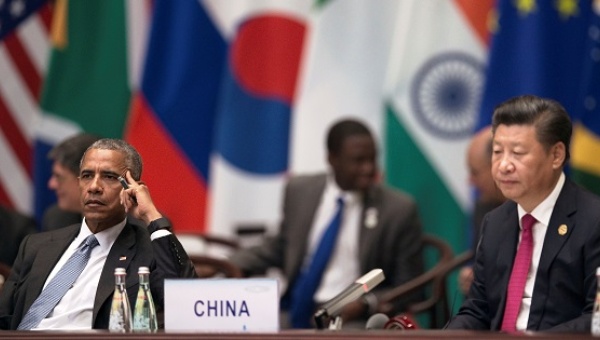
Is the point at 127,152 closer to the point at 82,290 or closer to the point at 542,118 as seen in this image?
the point at 82,290

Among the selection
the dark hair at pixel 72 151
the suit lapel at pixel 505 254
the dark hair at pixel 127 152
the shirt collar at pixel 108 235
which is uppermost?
the dark hair at pixel 72 151

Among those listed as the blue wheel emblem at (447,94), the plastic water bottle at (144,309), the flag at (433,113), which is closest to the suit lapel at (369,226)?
the flag at (433,113)

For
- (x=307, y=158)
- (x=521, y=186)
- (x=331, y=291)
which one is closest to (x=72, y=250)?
(x=521, y=186)

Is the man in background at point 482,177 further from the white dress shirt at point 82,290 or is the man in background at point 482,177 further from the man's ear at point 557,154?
the white dress shirt at point 82,290

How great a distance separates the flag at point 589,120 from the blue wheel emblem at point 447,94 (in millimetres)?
968

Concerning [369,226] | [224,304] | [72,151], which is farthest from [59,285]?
[369,226]

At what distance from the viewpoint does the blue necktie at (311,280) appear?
6652mm

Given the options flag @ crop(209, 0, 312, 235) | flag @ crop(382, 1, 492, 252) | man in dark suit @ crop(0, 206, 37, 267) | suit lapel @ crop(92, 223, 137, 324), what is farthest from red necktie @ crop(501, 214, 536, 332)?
flag @ crop(209, 0, 312, 235)

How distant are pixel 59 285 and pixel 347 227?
8.36ft

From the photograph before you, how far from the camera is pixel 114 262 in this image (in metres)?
4.58

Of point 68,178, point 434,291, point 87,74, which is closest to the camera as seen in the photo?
point 68,178

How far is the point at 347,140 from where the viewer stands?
693 cm

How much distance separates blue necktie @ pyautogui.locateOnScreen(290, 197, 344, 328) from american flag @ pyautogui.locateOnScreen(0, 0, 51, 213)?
259cm

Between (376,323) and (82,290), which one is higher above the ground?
(82,290)
